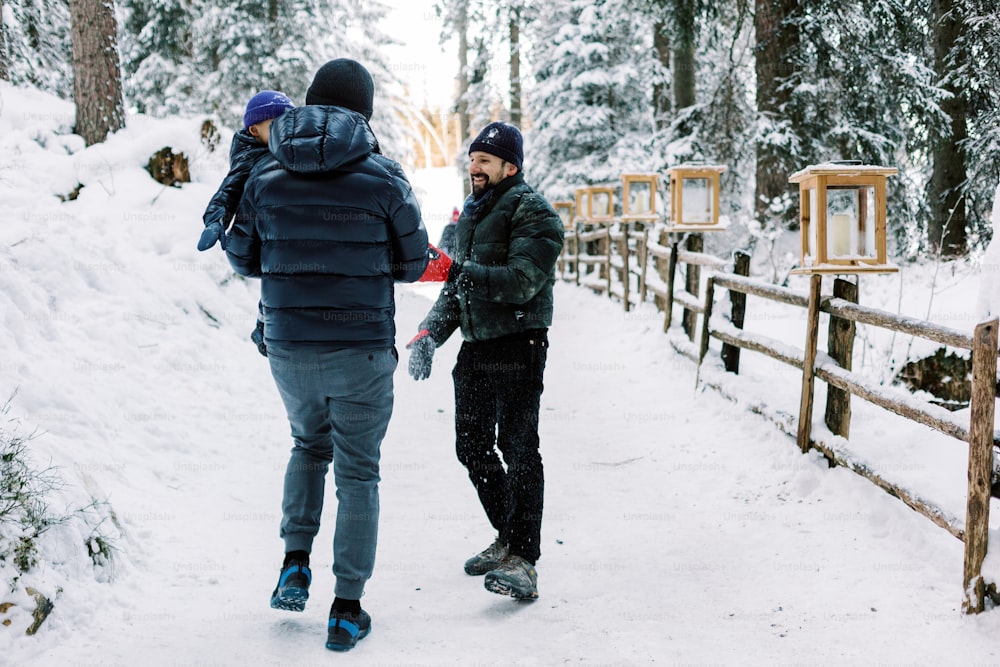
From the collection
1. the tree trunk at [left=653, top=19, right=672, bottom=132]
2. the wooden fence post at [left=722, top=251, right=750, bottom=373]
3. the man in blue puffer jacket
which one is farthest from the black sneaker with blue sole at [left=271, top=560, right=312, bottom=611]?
the tree trunk at [left=653, top=19, right=672, bottom=132]

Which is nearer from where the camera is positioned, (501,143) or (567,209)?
(501,143)

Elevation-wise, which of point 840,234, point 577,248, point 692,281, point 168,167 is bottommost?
point 692,281

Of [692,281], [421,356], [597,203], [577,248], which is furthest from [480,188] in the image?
[577,248]

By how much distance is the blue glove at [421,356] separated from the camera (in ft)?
11.7

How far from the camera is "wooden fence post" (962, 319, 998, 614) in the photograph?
3168mm

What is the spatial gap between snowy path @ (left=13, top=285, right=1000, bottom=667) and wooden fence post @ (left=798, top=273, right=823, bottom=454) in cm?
18

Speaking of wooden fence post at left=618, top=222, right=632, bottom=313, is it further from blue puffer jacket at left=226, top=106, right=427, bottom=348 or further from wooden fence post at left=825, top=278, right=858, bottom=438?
blue puffer jacket at left=226, top=106, right=427, bottom=348

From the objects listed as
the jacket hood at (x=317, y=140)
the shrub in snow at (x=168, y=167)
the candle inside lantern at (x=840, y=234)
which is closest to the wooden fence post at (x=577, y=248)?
the shrub in snow at (x=168, y=167)

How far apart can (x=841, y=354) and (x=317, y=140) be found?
3.67m

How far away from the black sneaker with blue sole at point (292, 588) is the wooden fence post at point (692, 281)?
637 cm

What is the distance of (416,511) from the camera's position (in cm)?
494

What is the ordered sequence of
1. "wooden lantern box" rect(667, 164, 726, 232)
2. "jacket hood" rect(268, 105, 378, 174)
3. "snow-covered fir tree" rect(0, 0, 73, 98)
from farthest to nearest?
"snow-covered fir tree" rect(0, 0, 73, 98), "wooden lantern box" rect(667, 164, 726, 232), "jacket hood" rect(268, 105, 378, 174)

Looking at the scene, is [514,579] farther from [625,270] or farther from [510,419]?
[625,270]

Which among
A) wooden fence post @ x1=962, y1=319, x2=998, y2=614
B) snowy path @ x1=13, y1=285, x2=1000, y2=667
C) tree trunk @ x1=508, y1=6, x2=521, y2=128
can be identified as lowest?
snowy path @ x1=13, y1=285, x2=1000, y2=667
